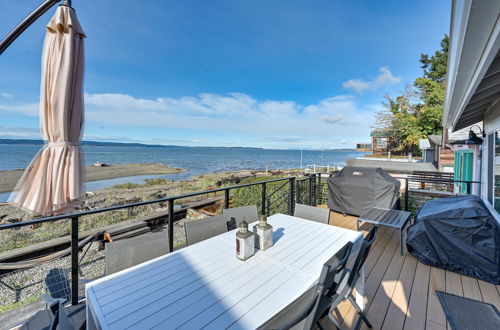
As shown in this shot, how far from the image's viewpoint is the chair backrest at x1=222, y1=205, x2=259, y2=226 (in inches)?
91.4

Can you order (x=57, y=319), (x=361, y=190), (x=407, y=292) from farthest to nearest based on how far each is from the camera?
(x=361, y=190), (x=407, y=292), (x=57, y=319)

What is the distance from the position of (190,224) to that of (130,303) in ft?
3.11

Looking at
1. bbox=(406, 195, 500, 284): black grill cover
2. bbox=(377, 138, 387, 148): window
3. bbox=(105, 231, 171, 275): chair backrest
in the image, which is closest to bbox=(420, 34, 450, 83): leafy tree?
bbox=(377, 138, 387, 148): window

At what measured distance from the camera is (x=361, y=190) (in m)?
4.38

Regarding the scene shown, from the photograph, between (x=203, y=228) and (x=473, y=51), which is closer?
(x=473, y=51)

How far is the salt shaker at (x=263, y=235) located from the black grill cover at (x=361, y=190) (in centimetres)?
349

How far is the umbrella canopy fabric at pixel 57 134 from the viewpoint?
1406mm

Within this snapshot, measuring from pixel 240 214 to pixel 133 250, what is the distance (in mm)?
1157

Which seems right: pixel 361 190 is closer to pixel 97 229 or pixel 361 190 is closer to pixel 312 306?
pixel 312 306

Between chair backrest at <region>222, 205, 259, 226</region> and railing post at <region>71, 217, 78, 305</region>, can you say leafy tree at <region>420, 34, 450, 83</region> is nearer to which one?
chair backrest at <region>222, 205, 259, 226</region>

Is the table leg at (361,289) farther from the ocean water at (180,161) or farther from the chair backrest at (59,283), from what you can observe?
the ocean water at (180,161)

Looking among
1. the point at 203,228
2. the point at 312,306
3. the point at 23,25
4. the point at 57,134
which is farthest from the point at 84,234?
the point at 312,306

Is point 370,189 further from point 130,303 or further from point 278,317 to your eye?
point 130,303

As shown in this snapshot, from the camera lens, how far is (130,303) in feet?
3.30
